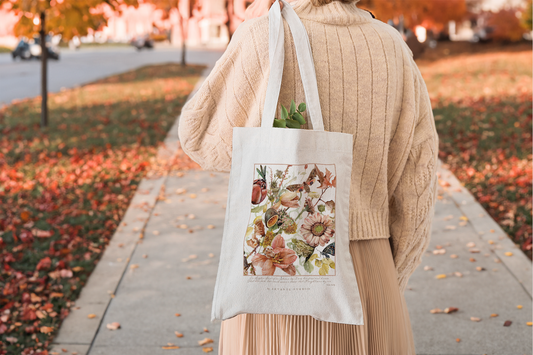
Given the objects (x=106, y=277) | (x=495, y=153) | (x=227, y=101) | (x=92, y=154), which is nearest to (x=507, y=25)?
(x=495, y=153)

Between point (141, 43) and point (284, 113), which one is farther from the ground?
point (284, 113)

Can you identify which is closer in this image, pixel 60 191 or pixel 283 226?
pixel 283 226

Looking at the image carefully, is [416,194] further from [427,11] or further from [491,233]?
[427,11]

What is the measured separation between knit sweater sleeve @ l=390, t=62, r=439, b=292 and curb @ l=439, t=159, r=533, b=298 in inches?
100

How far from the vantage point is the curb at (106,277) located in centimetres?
359

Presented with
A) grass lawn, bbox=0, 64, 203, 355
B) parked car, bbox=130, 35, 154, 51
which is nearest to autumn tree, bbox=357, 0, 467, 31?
grass lawn, bbox=0, 64, 203, 355

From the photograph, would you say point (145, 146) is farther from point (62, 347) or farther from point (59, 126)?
point (62, 347)

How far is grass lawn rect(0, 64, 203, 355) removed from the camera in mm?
3994

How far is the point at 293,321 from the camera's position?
1.68 meters

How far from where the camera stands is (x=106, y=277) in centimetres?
445

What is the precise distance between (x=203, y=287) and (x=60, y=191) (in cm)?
293

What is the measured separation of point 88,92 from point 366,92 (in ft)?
48.1

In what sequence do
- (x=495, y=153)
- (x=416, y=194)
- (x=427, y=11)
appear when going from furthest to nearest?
(x=427, y=11) < (x=495, y=153) < (x=416, y=194)

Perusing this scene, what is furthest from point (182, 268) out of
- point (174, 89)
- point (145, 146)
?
point (174, 89)
